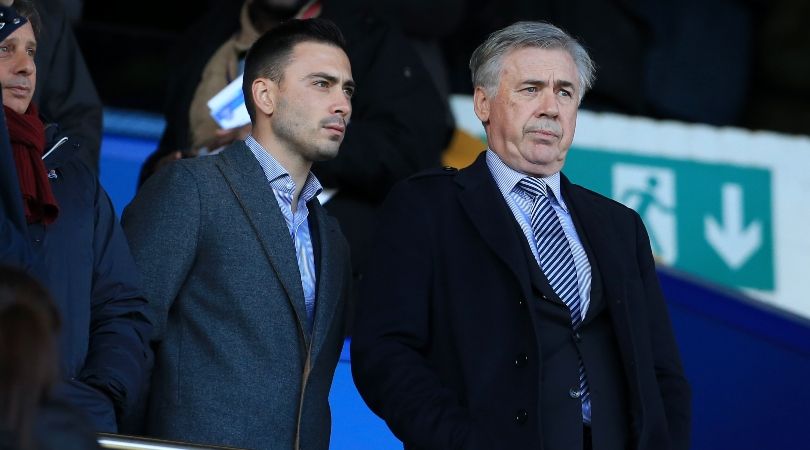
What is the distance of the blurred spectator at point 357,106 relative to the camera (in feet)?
18.0

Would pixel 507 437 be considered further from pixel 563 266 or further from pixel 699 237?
pixel 699 237

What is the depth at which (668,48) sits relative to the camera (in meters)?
7.79

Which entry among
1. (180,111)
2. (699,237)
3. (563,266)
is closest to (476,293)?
(563,266)

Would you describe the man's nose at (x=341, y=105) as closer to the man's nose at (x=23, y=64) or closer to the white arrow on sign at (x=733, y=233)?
the man's nose at (x=23, y=64)

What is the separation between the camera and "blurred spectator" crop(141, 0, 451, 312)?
5480 millimetres

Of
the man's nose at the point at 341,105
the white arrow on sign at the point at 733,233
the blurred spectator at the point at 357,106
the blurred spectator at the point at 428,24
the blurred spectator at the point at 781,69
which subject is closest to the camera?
the man's nose at the point at 341,105

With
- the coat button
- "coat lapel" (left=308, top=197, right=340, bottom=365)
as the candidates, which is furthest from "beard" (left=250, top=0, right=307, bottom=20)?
the coat button

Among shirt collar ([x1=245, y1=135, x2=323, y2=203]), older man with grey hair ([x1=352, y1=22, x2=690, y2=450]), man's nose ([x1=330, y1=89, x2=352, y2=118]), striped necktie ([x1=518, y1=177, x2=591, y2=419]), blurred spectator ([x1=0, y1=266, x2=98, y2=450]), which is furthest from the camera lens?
man's nose ([x1=330, y1=89, x2=352, y2=118])

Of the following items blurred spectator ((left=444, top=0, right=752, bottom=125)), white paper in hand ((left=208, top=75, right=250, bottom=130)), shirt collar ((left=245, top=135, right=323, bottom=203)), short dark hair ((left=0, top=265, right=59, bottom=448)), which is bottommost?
short dark hair ((left=0, top=265, right=59, bottom=448))

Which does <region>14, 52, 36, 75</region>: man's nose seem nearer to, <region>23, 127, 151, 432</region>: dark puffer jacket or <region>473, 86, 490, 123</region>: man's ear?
<region>23, 127, 151, 432</region>: dark puffer jacket

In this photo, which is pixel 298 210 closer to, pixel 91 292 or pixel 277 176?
pixel 277 176

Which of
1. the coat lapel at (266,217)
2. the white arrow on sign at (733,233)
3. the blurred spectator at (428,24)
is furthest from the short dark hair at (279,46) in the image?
the white arrow on sign at (733,233)

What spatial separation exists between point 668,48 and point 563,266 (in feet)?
13.1

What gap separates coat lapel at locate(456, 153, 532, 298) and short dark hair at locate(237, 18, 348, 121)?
26.6 inches
